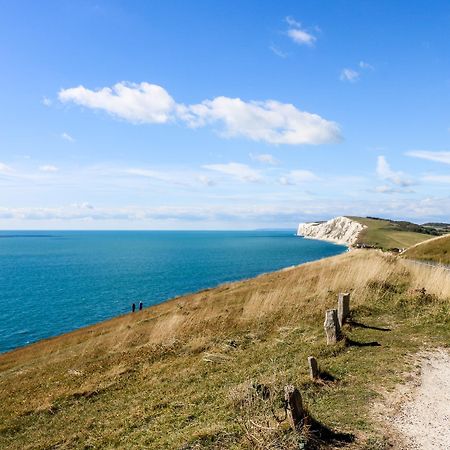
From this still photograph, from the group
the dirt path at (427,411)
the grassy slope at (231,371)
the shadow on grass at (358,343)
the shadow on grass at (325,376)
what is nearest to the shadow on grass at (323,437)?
the grassy slope at (231,371)

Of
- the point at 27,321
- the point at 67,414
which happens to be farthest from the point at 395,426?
the point at 27,321

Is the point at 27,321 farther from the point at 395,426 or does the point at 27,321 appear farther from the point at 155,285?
the point at 395,426

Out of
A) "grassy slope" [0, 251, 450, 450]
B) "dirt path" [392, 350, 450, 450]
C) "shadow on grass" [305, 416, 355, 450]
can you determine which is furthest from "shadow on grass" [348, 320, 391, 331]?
"shadow on grass" [305, 416, 355, 450]

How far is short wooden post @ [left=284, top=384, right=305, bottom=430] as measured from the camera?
844 cm

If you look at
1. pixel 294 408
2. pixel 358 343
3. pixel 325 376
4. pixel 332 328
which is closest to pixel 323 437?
pixel 294 408

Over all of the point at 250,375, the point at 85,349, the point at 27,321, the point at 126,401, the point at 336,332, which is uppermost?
the point at 336,332

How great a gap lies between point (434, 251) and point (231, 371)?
1288 inches

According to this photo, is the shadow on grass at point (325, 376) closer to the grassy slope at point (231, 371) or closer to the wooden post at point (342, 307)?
the grassy slope at point (231, 371)

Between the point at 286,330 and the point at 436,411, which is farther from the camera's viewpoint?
the point at 286,330

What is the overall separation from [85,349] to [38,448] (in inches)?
578

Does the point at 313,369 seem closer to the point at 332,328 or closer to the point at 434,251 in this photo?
the point at 332,328

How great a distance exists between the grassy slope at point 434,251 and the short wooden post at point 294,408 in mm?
32613

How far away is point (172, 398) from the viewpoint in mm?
13062

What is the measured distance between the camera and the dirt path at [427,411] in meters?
8.59
